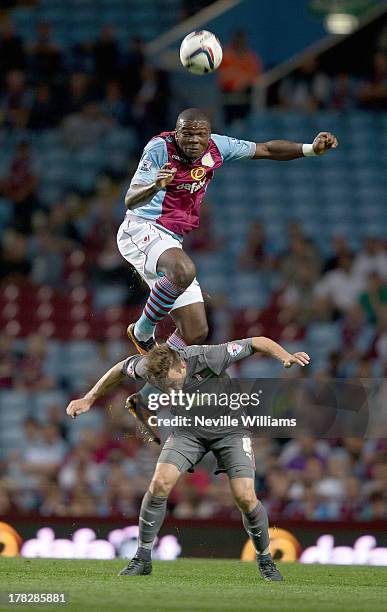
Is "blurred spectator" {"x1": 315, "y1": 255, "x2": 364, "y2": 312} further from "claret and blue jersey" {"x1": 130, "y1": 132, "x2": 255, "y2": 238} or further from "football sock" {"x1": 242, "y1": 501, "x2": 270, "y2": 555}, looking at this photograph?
"football sock" {"x1": 242, "y1": 501, "x2": 270, "y2": 555}

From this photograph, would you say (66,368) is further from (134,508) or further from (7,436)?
(134,508)

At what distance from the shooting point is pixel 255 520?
8875mm

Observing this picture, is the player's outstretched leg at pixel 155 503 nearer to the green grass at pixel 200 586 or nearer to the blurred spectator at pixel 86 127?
the green grass at pixel 200 586

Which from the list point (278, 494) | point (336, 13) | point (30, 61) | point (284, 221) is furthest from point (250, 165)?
point (278, 494)

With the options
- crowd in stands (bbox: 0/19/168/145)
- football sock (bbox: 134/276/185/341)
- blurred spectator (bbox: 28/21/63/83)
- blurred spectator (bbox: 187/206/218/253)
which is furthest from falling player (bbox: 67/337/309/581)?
blurred spectator (bbox: 28/21/63/83)

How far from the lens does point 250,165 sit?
17.3 metres

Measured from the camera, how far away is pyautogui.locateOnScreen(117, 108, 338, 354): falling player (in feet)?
30.6

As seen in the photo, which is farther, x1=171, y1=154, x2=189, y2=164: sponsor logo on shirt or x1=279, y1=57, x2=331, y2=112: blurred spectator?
x1=279, y1=57, x2=331, y2=112: blurred spectator

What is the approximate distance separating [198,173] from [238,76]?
821 centimetres

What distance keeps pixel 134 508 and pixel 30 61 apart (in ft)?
26.9

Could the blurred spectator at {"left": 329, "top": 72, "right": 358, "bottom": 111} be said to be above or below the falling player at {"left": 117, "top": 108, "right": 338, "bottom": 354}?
above

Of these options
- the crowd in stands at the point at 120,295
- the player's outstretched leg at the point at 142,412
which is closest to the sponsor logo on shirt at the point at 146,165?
the player's outstretched leg at the point at 142,412

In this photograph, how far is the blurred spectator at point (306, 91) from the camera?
17688 millimetres

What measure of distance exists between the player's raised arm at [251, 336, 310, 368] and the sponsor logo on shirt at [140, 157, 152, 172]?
136 cm
